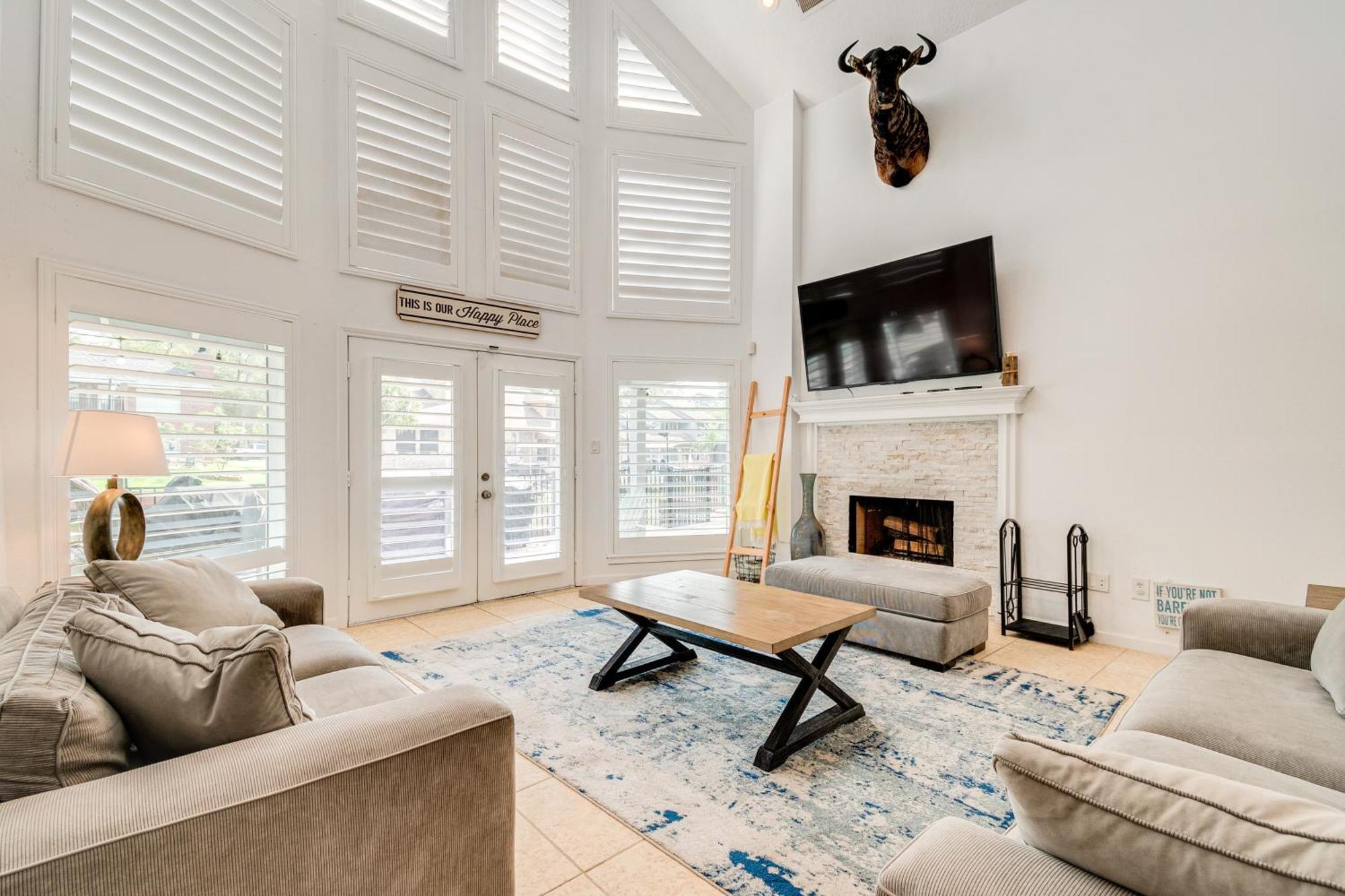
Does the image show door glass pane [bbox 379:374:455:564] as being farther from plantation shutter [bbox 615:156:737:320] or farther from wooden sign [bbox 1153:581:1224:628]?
wooden sign [bbox 1153:581:1224:628]

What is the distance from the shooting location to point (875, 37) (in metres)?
4.54

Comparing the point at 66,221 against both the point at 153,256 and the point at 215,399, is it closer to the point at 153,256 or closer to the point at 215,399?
the point at 153,256

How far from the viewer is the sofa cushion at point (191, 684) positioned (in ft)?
3.68

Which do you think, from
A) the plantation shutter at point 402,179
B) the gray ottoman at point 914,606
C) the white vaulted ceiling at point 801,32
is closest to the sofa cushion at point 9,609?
the plantation shutter at point 402,179

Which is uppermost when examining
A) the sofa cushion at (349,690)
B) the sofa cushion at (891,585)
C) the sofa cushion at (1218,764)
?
the sofa cushion at (1218,764)

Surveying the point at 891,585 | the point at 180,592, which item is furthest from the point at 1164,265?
the point at 180,592

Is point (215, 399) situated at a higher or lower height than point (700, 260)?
lower

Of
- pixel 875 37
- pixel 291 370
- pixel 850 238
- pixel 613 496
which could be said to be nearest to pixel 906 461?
pixel 850 238

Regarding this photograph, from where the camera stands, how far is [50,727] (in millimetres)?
983

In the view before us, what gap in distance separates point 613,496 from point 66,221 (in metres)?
3.52

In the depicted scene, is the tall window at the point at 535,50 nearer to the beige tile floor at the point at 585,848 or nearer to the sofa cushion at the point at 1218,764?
the beige tile floor at the point at 585,848

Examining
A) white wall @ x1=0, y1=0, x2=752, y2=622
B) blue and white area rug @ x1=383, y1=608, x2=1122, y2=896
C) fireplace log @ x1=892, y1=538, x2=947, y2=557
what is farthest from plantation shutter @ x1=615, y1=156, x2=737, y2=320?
blue and white area rug @ x1=383, y1=608, x2=1122, y2=896

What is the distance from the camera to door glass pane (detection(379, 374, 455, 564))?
4137 mm

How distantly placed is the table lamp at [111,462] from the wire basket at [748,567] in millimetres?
3816
